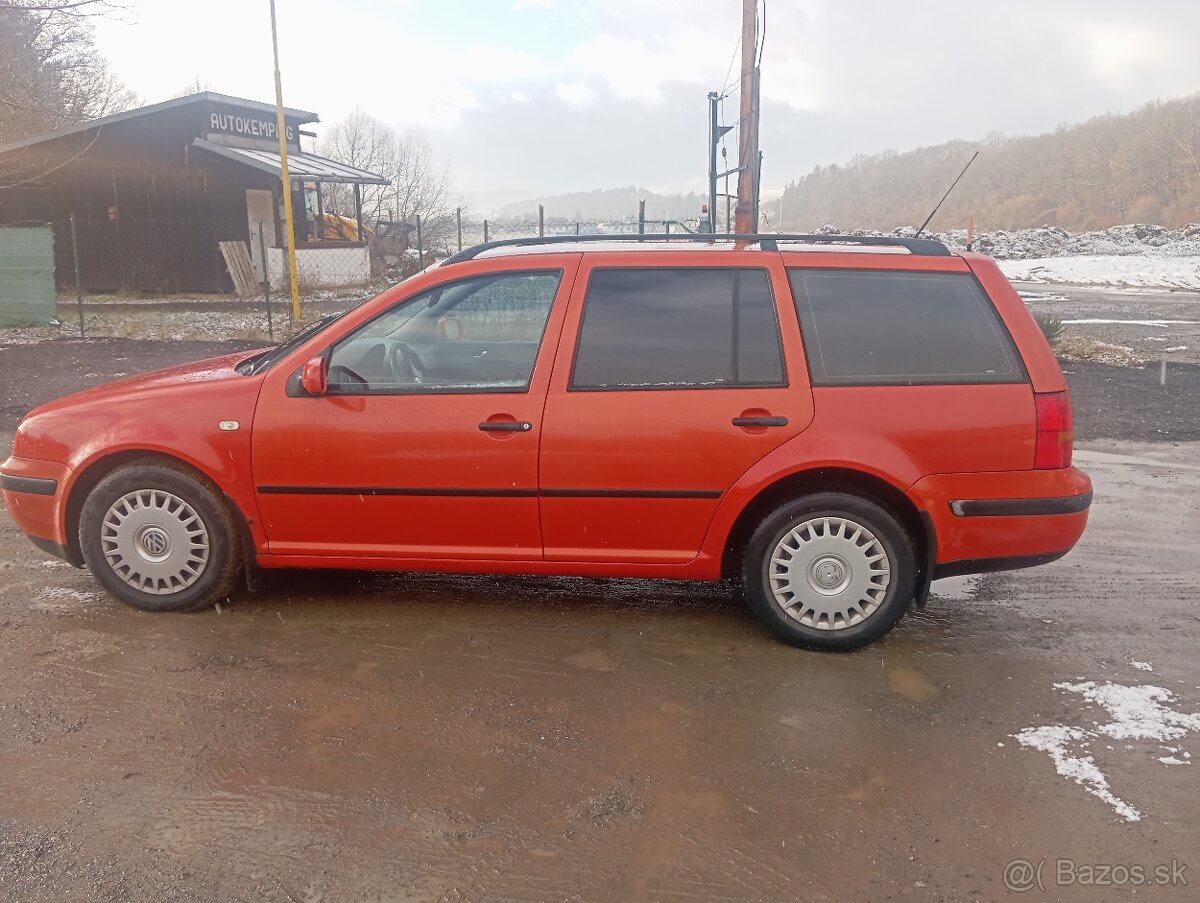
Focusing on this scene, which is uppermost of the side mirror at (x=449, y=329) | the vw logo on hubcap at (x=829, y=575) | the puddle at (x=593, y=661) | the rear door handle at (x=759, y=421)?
the side mirror at (x=449, y=329)

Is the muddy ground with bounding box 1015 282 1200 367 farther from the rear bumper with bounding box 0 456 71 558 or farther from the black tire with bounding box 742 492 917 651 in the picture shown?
the rear bumper with bounding box 0 456 71 558

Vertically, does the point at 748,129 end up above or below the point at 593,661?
above

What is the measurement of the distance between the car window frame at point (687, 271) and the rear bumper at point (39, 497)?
2339 mm

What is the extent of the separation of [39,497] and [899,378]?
3.81 m

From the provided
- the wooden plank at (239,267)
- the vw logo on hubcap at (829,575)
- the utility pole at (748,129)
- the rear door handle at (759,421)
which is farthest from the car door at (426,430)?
the wooden plank at (239,267)

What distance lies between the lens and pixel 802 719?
353 centimetres

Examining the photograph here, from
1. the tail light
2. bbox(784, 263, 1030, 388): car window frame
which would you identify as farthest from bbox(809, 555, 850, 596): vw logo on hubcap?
the tail light

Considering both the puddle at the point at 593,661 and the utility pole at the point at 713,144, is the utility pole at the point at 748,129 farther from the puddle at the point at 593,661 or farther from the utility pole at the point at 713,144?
the puddle at the point at 593,661

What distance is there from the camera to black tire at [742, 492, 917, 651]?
401 centimetres

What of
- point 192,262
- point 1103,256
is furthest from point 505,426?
point 1103,256

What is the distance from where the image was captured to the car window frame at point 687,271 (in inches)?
159

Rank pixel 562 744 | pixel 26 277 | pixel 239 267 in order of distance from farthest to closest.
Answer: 1. pixel 239 267
2. pixel 26 277
3. pixel 562 744

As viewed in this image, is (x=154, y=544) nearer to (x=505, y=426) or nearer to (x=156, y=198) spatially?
(x=505, y=426)

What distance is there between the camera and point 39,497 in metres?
4.47
